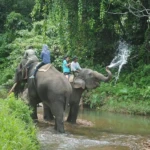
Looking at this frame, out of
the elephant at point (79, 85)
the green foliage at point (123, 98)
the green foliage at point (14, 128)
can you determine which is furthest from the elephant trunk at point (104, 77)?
the green foliage at point (123, 98)

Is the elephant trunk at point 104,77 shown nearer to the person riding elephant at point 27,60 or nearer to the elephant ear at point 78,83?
the elephant ear at point 78,83

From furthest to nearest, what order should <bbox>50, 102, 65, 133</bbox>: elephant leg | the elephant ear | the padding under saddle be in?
the elephant ear → the padding under saddle → <bbox>50, 102, 65, 133</bbox>: elephant leg

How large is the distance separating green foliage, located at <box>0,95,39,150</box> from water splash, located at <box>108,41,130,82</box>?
489 inches

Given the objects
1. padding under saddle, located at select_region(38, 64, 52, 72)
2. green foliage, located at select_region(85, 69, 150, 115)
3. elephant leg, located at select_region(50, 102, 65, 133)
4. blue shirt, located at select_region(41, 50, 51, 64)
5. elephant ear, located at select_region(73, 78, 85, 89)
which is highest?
blue shirt, located at select_region(41, 50, 51, 64)

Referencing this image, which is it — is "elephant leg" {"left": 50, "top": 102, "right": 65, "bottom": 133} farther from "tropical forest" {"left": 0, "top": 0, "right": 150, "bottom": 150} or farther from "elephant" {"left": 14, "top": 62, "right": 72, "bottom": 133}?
"tropical forest" {"left": 0, "top": 0, "right": 150, "bottom": 150}

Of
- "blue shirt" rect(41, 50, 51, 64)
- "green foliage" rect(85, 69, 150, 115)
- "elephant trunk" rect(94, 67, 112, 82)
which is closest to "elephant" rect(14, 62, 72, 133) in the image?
"blue shirt" rect(41, 50, 51, 64)

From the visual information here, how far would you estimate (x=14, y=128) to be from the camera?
21.3 feet

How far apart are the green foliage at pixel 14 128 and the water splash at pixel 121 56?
1243 cm

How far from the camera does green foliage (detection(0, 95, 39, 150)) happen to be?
5883mm

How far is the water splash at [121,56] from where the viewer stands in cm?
2058

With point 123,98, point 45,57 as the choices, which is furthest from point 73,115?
point 123,98

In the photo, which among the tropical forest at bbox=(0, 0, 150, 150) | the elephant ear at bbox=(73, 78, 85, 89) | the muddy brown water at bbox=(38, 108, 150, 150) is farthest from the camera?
the tropical forest at bbox=(0, 0, 150, 150)

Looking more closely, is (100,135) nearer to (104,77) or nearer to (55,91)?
(55,91)

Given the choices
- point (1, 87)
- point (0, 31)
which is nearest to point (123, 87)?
point (1, 87)
